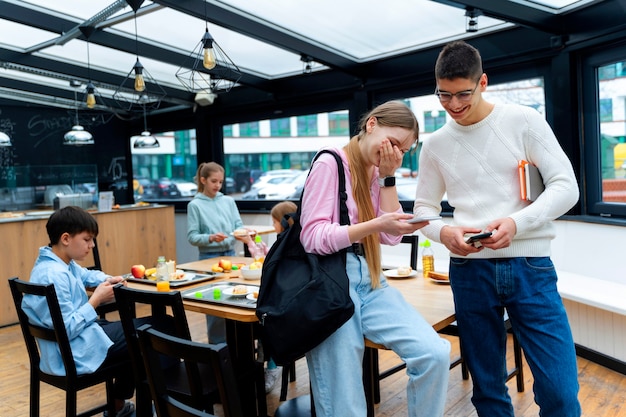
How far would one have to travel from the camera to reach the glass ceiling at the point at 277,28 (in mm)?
4238

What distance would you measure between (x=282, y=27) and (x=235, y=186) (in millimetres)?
2888

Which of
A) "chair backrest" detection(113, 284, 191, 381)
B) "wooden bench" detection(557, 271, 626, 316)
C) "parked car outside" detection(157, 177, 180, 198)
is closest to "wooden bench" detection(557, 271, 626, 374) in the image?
"wooden bench" detection(557, 271, 626, 316)

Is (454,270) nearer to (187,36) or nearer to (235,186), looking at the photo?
(187,36)

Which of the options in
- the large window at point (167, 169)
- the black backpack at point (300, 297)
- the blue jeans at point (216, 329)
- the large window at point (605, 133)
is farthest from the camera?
the large window at point (167, 169)

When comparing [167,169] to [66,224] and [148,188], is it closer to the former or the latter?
[148,188]

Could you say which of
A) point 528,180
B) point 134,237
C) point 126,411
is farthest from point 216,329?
point 134,237

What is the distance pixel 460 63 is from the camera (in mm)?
1732

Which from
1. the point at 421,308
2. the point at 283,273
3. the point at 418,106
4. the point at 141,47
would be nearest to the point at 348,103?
the point at 418,106

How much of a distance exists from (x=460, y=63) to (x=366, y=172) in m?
0.46

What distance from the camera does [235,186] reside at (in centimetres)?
728

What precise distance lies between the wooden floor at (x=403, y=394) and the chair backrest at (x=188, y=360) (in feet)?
5.31

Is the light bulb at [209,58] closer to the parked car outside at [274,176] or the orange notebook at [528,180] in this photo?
the orange notebook at [528,180]

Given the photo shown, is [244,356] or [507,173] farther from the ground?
[507,173]

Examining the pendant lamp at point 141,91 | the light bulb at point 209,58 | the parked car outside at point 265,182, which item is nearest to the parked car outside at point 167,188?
the pendant lamp at point 141,91
